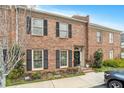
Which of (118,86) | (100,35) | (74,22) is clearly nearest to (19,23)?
(74,22)

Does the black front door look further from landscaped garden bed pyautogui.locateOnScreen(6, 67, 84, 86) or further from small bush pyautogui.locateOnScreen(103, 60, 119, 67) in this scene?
small bush pyautogui.locateOnScreen(103, 60, 119, 67)

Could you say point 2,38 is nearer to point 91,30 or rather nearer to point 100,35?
point 91,30

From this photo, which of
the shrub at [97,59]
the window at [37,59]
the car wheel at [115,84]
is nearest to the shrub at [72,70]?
the window at [37,59]

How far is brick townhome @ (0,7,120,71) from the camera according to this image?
14.5m

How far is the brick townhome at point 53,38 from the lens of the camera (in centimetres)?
1454

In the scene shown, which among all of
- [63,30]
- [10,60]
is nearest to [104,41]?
[63,30]

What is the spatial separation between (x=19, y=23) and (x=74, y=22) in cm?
664

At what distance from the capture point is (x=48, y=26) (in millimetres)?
17047

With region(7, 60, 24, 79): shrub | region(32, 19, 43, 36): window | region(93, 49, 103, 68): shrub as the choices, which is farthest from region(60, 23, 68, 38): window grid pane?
region(7, 60, 24, 79): shrub

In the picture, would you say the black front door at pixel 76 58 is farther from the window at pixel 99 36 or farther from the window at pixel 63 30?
the window at pixel 99 36

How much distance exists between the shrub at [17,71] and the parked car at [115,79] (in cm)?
592

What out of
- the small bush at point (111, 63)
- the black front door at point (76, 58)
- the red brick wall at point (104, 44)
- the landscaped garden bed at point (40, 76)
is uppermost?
the red brick wall at point (104, 44)

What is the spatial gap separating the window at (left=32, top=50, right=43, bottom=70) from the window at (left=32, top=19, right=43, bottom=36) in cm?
147

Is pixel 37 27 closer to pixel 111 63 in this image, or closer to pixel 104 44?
pixel 104 44
